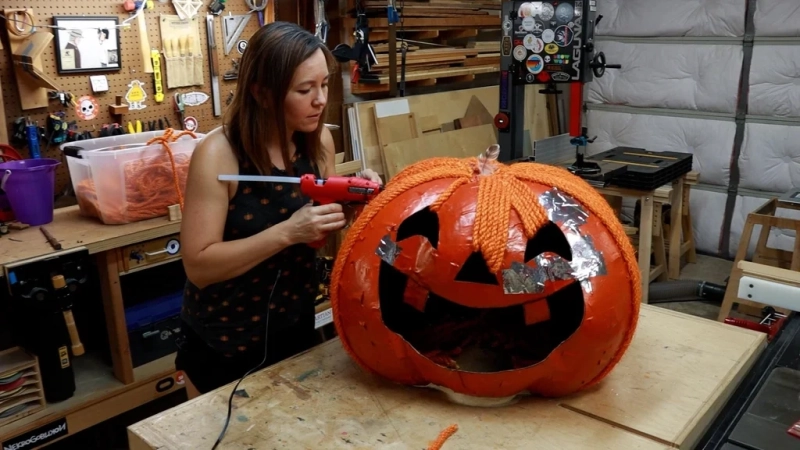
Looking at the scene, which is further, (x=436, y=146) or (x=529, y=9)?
(x=436, y=146)

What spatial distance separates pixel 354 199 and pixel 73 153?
1416mm

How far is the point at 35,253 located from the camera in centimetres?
200

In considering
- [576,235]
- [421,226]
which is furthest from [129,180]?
[576,235]

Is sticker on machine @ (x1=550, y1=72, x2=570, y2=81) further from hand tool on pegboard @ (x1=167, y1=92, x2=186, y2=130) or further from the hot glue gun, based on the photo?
the hot glue gun

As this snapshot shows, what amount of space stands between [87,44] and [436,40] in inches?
92.3

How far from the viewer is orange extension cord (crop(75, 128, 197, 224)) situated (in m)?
2.28

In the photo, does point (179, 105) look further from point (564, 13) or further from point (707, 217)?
point (707, 217)

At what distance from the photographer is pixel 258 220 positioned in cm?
142

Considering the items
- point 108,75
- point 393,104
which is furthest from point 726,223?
point 108,75

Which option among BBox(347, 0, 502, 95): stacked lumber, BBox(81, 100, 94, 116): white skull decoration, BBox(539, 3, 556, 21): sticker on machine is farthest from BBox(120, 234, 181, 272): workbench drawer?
BBox(539, 3, 556, 21): sticker on machine

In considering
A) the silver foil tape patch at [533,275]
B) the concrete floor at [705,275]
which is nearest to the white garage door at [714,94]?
the concrete floor at [705,275]

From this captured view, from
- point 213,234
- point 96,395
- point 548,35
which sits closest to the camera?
point 213,234

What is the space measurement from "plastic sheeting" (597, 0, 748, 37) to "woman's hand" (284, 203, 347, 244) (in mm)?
3793

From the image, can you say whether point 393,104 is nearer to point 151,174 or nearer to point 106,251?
point 151,174
